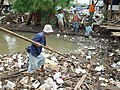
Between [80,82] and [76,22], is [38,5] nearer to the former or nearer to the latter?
[76,22]

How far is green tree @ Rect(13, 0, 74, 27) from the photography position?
18047 mm

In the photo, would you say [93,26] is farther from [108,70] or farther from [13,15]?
[108,70]

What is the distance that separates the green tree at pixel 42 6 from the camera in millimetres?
18047

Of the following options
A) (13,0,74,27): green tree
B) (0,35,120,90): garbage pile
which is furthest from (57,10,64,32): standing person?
(0,35,120,90): garbage pile

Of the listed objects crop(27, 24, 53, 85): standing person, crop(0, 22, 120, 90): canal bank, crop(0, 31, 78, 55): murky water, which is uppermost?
crop(27, 24, 53, 85): standing person

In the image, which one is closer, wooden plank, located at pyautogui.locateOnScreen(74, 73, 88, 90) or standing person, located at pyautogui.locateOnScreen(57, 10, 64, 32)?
wooden plank, located at pyautogui.locateOnScreen(74, 73, 88, 90)

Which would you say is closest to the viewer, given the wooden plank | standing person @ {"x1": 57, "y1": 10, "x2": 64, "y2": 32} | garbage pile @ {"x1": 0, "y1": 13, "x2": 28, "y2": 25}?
the wooden plank

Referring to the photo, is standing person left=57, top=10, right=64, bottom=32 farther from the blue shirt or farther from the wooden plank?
the blue shirt

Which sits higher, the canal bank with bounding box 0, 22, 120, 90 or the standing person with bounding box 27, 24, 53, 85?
the standing person with bounding box 27, 24, 53, 85

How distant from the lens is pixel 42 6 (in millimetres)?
18109

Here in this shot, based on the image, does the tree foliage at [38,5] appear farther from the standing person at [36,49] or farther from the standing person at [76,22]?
the standing person at [36,49]

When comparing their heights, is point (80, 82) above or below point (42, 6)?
below

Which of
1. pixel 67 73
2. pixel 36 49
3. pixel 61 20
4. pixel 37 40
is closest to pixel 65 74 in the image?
pixel 67 73

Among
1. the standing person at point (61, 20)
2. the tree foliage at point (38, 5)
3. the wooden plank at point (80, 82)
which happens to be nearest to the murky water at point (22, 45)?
the standing person at point (61, 20)
